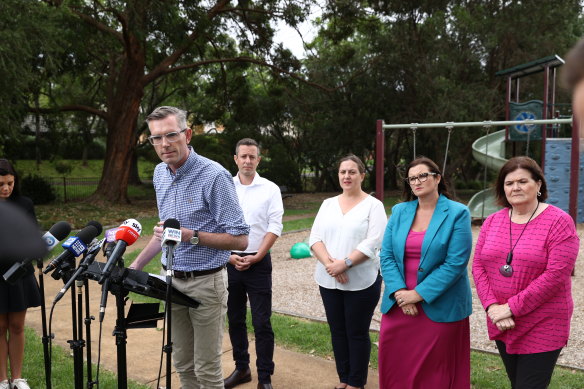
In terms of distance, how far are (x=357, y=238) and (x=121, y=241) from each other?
2.22 m

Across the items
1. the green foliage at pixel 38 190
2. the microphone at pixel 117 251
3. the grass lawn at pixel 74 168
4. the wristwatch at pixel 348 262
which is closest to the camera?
the microphone at pixel 117 251

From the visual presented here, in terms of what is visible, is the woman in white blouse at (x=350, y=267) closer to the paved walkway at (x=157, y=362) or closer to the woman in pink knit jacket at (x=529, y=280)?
the paved walkway at (x=157, y=362)

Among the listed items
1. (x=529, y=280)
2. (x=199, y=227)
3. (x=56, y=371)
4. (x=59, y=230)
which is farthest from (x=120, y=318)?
(x=56, y=371)

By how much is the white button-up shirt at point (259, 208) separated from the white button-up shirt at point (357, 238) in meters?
0.51

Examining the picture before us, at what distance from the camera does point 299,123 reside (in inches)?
1218

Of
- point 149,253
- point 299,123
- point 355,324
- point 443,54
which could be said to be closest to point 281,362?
point 355,324

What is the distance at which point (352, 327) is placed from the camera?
4.23m

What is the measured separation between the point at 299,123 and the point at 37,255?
29718 mm

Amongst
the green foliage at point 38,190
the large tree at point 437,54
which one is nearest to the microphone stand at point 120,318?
the large tree at point 437,54

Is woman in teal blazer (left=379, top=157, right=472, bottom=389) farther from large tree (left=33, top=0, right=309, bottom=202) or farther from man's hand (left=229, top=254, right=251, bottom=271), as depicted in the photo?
large tree (left=33, top=0, right=309, bottom=202)

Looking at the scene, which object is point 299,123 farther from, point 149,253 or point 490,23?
point 149,253

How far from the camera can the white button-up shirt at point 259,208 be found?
4688mm

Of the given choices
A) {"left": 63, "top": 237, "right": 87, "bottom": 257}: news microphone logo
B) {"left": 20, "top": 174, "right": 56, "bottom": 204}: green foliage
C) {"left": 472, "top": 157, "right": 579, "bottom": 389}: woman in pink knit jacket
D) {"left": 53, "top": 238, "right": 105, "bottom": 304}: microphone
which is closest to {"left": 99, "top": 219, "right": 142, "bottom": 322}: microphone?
{"left": 53, "top": 238, "right": 105, "bottom": 304}: microphone

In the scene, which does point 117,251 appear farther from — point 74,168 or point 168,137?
point 74,168
